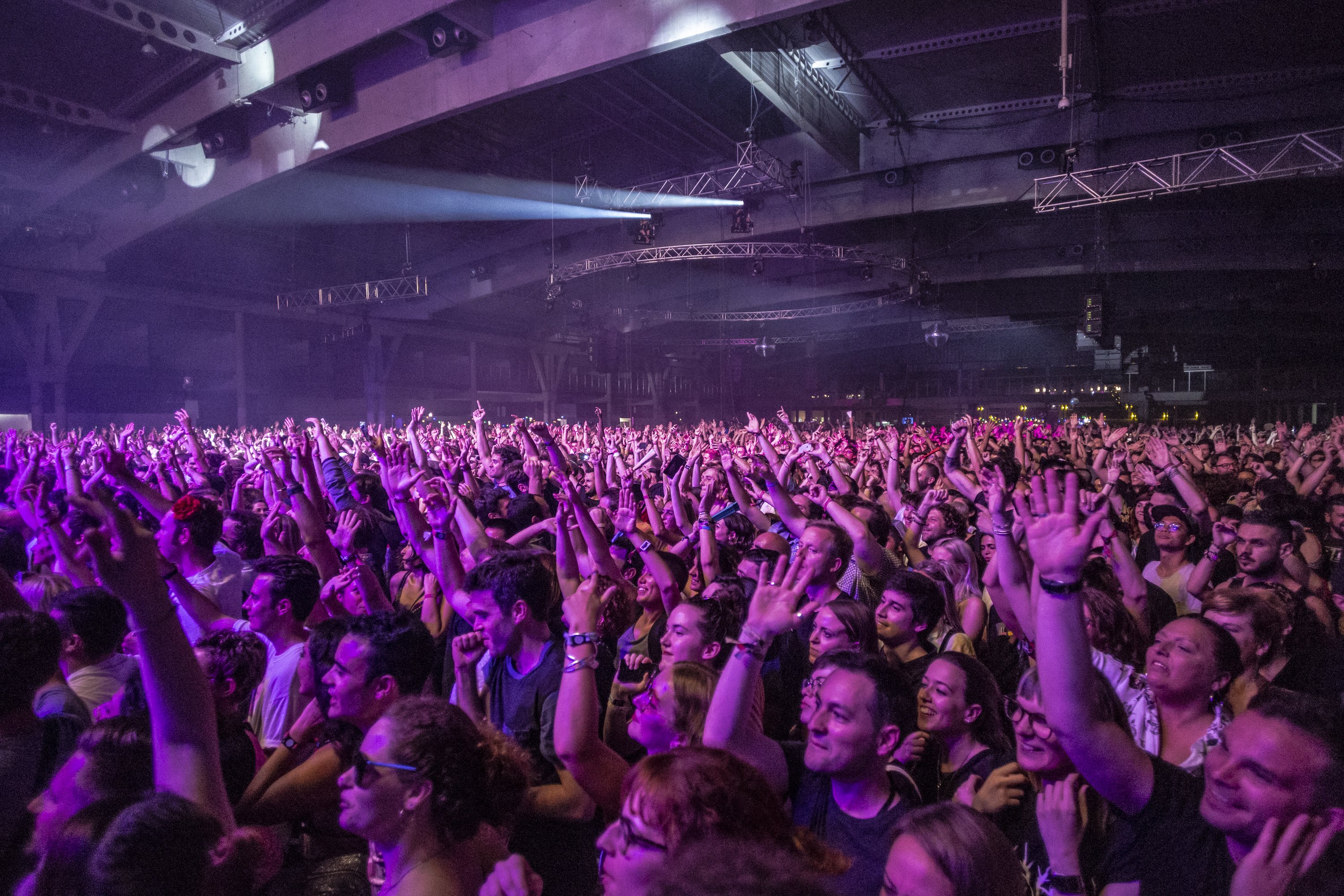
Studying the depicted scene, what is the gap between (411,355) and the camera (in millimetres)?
21297

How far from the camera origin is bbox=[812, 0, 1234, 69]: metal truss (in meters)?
7.53

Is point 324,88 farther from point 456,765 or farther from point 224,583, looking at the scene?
point 456,765

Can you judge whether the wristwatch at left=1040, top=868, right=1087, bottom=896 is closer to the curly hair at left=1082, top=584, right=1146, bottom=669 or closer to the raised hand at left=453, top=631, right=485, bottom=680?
the curly hair at left=1082, top=584, right=1146, bottom=669

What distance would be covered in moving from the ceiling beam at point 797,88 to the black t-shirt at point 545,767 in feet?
24.1

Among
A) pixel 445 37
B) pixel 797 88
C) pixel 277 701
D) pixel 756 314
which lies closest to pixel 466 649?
pixel 277 701

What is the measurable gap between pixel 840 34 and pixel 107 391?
15.8m

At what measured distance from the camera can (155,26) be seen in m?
7.50

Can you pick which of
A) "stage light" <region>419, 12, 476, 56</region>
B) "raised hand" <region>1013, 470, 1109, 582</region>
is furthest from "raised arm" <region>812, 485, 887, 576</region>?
"stage light" <region>419, 12, 476, 56</region>

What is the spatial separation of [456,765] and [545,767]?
0.75 metres

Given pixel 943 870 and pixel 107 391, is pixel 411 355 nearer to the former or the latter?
pixel 107 391

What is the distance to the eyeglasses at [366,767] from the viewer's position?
4.37 feet

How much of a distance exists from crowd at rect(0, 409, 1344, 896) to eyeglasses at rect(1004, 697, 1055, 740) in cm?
1

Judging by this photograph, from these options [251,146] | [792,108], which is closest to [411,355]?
[251,146]

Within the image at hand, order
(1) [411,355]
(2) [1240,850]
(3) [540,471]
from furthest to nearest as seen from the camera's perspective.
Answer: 1. (1) [411,355]
2. (3) [540,471]
3. (2) [1240,850]
